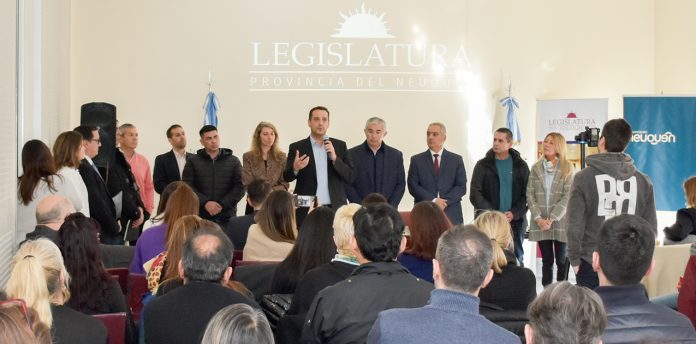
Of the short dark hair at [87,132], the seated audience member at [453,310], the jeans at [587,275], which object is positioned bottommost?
the jeans at [587,275]

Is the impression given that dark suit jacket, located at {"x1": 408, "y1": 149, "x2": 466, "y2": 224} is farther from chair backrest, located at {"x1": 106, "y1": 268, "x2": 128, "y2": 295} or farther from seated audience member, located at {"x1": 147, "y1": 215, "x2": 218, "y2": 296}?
seated audience member, located at {"x1": 147, "y1": 215, "x2": 218, "y2": 296}

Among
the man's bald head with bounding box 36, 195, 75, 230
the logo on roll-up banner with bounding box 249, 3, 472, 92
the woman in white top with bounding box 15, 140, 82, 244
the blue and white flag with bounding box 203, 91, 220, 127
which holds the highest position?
the logo on roll-up banner with bounding box 249, 3, 472, 92

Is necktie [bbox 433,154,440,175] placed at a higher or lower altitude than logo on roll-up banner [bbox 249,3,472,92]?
lower

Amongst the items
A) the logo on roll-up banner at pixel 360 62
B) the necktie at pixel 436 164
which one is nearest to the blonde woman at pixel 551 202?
the necktie at pixel 436 164

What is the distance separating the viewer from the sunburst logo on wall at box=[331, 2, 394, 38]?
10.6 m

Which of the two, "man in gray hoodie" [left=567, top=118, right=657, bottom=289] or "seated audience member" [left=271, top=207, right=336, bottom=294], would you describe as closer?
"seated audience member" [left=271, top=207, right=336, bottom=294]

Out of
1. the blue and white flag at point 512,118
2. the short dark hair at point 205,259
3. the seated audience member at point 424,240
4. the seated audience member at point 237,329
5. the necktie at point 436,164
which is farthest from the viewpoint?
the blue and white flag at point 512,118

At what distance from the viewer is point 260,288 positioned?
175 inches

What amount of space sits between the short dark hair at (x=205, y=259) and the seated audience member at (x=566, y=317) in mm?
1299

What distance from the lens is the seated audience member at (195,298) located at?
10.1 ft

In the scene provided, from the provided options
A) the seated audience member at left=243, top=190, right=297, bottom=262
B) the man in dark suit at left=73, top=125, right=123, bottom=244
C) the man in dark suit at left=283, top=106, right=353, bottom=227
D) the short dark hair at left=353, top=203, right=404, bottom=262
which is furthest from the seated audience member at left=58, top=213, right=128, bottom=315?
the man in dark suit at left=283, top=106, right=353, bottom=227

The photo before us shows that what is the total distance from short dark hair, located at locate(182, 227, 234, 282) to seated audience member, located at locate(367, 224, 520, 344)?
89 cm

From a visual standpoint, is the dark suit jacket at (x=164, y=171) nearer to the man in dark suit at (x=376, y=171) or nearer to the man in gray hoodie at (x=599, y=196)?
the man in dark suit at (x=376, y=171)

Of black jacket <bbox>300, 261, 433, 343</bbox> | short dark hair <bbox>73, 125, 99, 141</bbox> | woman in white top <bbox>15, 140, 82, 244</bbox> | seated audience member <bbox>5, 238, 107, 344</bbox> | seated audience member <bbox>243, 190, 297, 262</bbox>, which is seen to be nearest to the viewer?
seated audience member <bbox>5, 238, 107, 344</bbox>
